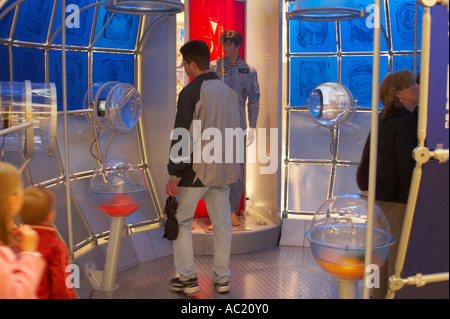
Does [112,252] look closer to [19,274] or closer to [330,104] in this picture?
[19,274]

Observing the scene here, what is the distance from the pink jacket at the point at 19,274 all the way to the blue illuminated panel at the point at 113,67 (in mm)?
4114

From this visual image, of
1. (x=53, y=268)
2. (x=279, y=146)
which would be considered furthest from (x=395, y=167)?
(x=279, y=146)

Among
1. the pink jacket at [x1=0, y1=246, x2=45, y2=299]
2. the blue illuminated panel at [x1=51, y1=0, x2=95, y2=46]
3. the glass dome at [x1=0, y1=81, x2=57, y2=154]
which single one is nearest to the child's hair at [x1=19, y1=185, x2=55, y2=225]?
the pink jacket at [x1=0, y1=246, x2=45, y2=299]

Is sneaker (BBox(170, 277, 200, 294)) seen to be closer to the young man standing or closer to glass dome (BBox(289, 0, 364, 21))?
the young man standing

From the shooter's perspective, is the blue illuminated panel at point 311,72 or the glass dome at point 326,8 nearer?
the glass dome at point 326,8

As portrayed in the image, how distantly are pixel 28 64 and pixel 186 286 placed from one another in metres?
2.49

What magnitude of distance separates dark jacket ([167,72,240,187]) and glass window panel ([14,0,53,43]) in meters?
1.56

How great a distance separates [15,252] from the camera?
3004 mm

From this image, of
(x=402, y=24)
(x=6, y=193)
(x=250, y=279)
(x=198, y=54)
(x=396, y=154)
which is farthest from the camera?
(x=402, y=24)

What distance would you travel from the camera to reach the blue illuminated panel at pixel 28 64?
529 centimetres

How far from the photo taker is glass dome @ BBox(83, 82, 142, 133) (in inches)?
230

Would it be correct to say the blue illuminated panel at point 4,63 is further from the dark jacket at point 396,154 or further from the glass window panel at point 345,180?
the glass window panel at point 345,180

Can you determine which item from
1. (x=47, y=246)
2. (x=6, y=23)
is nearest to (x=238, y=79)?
(x=6, y=23)

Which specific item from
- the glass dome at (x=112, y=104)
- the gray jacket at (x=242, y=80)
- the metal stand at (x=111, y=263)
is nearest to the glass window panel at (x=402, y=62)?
the gray jacket at (x=242, y=80)
